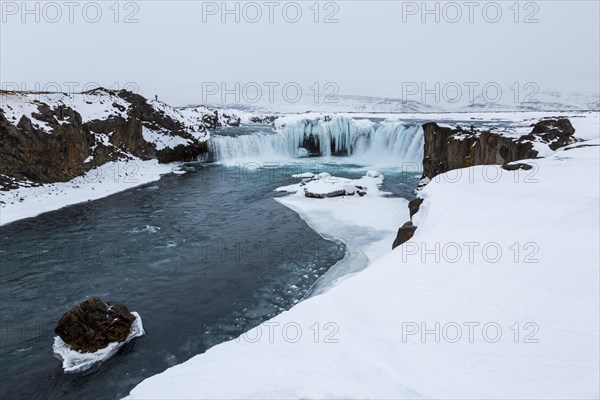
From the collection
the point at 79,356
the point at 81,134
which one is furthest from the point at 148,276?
the point at 81,134

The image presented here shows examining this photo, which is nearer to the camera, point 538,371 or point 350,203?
point 538,371

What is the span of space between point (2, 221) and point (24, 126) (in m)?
9.42

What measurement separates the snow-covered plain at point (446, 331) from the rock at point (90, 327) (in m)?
4.54

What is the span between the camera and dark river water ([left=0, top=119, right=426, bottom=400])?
8719mm

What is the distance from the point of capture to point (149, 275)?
1316 centimetres

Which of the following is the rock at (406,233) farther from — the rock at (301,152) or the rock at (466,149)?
the rock at (301,152)

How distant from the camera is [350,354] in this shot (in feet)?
17.2

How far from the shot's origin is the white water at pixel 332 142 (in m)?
40.8

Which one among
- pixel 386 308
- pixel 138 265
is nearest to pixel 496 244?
pixel 386 308

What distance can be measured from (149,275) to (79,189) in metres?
16.5

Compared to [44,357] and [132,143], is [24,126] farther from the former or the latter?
[44,357]

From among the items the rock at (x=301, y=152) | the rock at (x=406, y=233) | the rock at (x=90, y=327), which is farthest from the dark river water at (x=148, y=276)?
the rock at (x=301, y=152)

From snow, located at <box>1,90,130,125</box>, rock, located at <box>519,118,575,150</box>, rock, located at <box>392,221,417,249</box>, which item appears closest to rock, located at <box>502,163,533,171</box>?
rock, located at <box>519,118,575,150</box>

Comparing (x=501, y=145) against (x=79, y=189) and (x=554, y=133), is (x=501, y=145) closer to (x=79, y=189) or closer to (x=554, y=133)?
(x=554, y=133)
